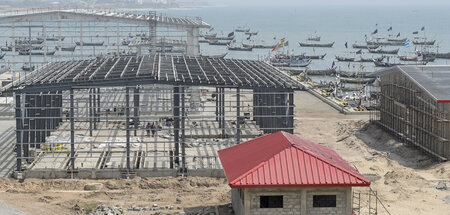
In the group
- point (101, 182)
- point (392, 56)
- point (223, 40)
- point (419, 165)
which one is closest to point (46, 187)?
point (101, 182)

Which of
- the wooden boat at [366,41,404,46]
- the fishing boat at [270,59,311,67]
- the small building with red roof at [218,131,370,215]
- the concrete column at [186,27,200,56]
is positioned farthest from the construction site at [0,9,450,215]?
the wooden boat at [366,41,404,46]

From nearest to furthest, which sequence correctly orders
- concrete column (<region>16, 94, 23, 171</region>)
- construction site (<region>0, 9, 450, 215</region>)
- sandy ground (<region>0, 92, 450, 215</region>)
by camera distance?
construction site (<region>0, 9, 450, 215</region>) < sandy ground (<region>0, 92, 450, 215</region>) < concrete column (<region>16, 94, 23, 171</region>)

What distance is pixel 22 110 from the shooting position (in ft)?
129

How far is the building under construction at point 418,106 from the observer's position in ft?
141

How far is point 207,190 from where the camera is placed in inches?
1416

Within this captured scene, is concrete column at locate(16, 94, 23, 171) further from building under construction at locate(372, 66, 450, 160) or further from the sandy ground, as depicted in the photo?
building under construction at locate(372, 66, 450, 160)

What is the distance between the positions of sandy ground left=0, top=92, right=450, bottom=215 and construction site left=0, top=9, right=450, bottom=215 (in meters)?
0.06

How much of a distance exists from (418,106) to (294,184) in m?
20.6

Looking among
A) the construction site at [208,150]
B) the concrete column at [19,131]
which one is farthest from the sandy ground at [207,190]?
the concrete column at [19,131]

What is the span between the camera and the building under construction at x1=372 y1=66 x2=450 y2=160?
4291cm

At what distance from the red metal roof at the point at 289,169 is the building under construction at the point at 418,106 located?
14635 mm

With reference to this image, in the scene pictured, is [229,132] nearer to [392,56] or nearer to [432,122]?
[432,122]

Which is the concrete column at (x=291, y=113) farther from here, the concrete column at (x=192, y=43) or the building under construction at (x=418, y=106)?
the concrete column at (x=192, y=43)

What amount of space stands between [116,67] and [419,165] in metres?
18.1
